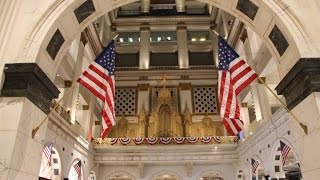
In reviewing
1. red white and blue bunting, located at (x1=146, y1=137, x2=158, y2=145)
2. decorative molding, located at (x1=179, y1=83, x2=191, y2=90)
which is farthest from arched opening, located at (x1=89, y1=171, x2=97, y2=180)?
decorative molding, located at (x1=179, y1=83, x2=191, y2=90)

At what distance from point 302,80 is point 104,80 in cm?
450

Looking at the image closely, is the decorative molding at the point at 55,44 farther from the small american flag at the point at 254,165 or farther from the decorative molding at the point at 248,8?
the small american flag at the point at 254,165

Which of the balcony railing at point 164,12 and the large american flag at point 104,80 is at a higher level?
the balcony railing at point 164,12

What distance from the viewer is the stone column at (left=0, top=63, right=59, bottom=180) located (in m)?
4.14

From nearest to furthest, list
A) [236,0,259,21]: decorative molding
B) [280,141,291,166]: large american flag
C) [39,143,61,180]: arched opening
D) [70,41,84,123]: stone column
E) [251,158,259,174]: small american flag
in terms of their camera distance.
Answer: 1. [236,0,259,21]: decorative molding
2. [280,141,291,166]: large american flag
3. [39,143,61,180]: arched opening
4. [251,158,259,174]: small american flag
5. [70,41,84,123]: stone column

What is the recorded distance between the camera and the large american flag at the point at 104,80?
21.9 ft

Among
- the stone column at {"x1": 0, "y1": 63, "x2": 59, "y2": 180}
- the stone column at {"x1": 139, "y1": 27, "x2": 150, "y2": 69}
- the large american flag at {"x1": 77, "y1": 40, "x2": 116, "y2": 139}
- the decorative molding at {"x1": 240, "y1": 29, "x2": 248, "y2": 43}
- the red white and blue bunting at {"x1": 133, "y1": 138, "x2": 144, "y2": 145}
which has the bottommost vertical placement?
the stone column at {"x1": 0, "y1": 63, "x2": 59, "y2": 180}

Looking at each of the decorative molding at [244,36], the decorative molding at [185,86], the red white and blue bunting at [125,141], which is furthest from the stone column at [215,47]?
the red white and blue bunting at [125,141]

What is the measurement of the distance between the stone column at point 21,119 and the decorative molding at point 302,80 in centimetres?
429

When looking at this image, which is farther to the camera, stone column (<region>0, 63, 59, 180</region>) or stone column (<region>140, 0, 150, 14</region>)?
stone column (<region>140, 0, 150, 14</region>)

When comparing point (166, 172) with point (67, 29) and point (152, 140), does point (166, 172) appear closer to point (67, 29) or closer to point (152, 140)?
point (152, 140)

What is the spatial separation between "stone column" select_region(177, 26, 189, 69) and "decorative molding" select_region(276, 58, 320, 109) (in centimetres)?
1679

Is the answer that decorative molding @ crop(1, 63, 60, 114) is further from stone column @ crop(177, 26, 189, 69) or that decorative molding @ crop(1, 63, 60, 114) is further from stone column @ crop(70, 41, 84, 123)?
stone column @ crop(177, 26, 189, 69)

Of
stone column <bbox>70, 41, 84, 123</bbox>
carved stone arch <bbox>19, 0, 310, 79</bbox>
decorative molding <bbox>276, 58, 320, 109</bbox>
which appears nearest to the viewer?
decorative molding <bbox>276, 58, 320, 109</bbox>
